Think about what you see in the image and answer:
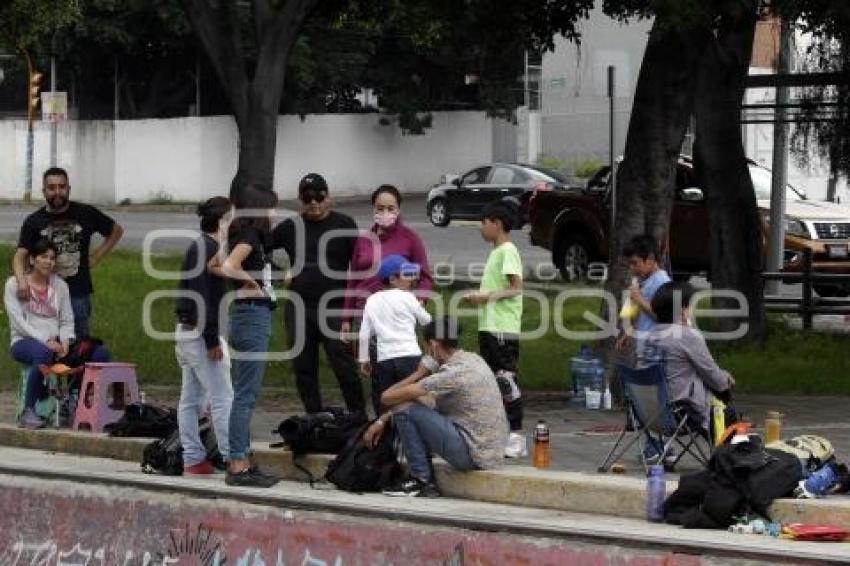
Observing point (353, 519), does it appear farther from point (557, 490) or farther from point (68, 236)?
point (68, 236)

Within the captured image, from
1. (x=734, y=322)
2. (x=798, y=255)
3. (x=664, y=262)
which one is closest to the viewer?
(x=664, y=262)

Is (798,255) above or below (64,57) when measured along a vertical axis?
below

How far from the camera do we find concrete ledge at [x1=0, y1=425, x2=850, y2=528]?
9.59 m

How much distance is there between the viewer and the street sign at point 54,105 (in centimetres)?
4534

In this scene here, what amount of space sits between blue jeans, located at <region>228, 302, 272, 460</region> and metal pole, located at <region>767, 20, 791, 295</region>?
9.59 m

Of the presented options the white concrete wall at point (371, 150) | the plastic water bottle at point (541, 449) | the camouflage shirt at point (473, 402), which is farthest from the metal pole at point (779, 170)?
the white concrete wall at point (371, 150)

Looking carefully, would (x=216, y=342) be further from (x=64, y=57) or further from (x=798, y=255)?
(x=64, y=57)

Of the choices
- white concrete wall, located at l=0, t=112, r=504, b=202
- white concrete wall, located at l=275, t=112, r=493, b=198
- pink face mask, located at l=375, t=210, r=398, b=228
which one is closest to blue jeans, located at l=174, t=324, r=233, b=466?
pink face mask, located at l=375, t=210, r=398, b=228

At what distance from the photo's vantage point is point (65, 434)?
13562mm

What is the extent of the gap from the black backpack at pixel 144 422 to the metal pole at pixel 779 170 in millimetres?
8728

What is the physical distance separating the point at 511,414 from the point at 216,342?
85.4 inches

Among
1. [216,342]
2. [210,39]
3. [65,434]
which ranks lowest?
[65,434]

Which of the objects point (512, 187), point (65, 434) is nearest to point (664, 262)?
point (65, 434)

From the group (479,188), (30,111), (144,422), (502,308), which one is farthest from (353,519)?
(30,111)
